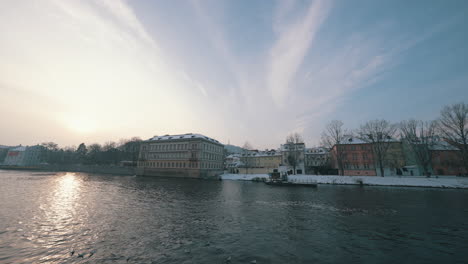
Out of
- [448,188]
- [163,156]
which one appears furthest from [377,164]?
[163,156]

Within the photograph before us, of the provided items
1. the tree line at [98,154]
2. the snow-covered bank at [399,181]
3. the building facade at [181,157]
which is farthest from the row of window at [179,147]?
the snow-covered bank at [399,181]

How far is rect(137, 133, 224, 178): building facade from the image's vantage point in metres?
68.9

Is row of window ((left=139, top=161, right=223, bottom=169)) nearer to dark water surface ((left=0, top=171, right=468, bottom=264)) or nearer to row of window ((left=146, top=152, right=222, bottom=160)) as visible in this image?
row of window ((left=146, top=152, right=222, bottom=160))

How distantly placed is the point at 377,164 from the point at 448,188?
20.0 m

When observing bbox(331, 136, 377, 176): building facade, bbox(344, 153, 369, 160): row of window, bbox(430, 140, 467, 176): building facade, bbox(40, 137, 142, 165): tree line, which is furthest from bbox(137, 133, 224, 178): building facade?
bbox(430, 140, 467, 176): building facade

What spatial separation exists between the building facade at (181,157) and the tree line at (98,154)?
83.5ft

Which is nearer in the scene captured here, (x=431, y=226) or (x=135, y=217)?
(x=431, y=226)

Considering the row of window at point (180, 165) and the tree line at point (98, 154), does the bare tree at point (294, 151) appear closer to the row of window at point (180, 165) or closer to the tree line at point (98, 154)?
the row of window at point (180, 165)

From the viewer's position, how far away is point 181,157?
236 ft

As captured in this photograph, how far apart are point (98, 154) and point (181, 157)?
64.7 m

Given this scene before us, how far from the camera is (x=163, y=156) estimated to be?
2975 inches

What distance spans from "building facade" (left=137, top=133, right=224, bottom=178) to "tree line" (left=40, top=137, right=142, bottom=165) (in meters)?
25.4

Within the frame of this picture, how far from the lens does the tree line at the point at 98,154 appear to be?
10206 cm

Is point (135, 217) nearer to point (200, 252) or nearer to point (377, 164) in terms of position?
point (200, 252)
